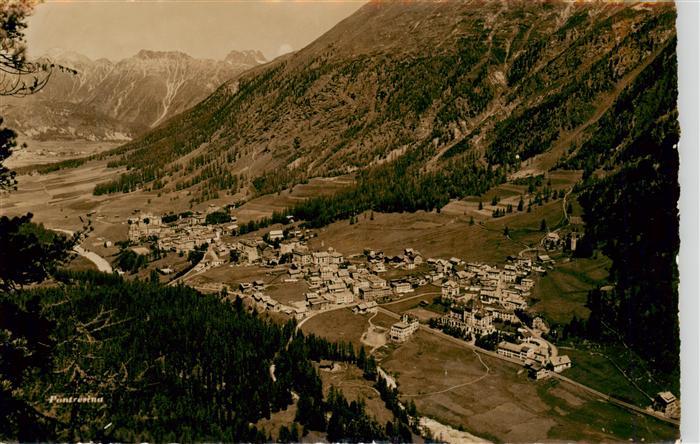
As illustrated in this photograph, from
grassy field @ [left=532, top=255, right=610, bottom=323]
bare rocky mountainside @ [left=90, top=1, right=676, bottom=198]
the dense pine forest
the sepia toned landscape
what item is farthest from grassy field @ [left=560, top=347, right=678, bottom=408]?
bare rocky mountainside @ [left=90, top=1, right=676, bottom=198]

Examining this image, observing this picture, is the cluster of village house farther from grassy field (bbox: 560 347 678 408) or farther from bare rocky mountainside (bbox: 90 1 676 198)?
bare rocky mountainside (bbox: 90 1 676 198)

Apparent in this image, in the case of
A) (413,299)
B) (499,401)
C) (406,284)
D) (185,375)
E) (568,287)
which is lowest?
(499,401)

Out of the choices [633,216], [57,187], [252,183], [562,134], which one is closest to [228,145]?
[252,183]

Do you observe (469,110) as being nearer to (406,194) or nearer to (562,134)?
A: (562,134)

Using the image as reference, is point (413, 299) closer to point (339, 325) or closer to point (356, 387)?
point (339, 325)

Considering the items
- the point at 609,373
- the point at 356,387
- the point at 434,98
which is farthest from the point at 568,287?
the point at 434,98

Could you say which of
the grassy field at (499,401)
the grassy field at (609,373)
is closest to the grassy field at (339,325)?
the grassy field at (499,401)
